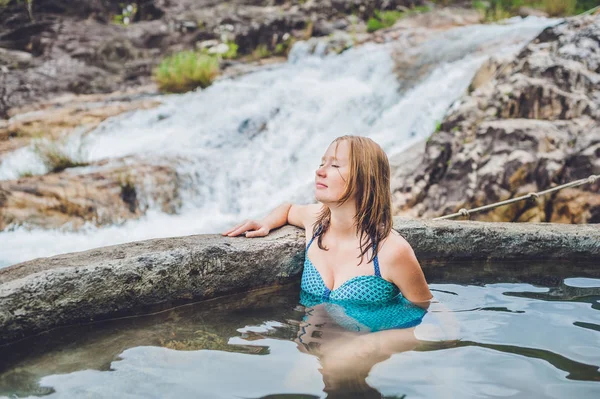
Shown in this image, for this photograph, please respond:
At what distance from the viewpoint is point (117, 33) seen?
13.0 m

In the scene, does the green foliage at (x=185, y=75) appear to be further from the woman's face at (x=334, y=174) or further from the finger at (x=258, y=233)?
the woman's face at (x=334, y=174)

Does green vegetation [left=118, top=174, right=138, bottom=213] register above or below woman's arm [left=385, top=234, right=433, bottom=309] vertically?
below

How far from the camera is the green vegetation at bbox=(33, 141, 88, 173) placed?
6.48 meters

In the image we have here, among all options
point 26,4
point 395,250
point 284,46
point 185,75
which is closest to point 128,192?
point 395,250

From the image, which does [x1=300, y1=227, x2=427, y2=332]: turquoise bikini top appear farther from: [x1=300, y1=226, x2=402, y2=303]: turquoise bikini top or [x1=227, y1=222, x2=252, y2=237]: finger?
[x1=227, y1=222, x2=252, y2=237]: finger

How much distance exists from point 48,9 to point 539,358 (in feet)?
49.1

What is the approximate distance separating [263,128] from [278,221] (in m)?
5.11

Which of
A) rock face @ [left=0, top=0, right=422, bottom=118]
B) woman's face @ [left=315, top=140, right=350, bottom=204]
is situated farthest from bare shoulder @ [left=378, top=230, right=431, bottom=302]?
rock face @ [left=0, top=0, right=422, bottom=118]

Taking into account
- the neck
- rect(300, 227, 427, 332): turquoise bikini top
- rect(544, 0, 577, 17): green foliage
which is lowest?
rect(300, 227, 427, 332): turquoise bikini top

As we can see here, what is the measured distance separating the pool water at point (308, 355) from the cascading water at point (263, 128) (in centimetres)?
330

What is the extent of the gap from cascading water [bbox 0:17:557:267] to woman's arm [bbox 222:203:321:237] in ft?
9.95

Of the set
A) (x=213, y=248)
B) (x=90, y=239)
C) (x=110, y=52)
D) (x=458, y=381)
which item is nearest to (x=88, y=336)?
(x=213, y=248)

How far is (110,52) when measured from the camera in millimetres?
12289

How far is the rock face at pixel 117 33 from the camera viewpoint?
11.0m
